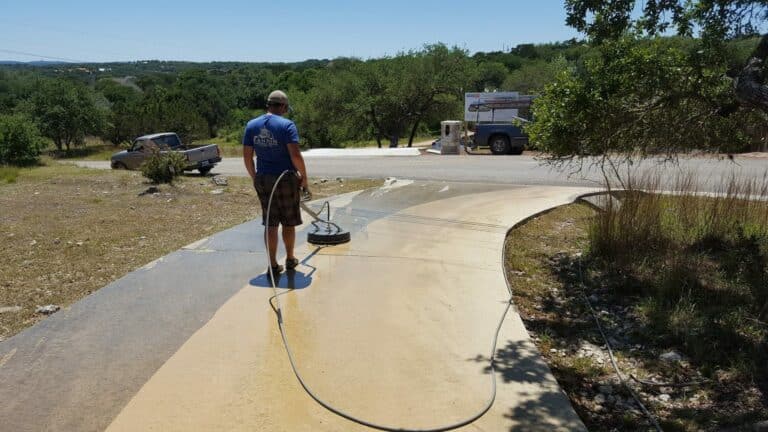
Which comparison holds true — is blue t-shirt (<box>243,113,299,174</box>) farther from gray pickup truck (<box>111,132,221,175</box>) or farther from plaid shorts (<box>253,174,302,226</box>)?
gray pickup truck (<box>111,132,221,175</box>)

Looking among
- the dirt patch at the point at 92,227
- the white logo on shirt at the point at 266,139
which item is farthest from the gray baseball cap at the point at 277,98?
the dirt patch at the point at 92,227

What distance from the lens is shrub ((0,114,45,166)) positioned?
24.3 metres

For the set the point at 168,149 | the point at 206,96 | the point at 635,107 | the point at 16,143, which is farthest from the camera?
the point at 206,96

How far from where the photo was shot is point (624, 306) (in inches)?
213

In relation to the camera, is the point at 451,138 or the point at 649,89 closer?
the point at 649,89

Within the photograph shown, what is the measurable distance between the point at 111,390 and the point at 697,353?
4067mm

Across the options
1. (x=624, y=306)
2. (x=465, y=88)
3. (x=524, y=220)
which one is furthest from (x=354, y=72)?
(x=624, y=306)

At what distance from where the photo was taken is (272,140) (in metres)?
4.95

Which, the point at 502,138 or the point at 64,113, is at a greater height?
the point at 64,113

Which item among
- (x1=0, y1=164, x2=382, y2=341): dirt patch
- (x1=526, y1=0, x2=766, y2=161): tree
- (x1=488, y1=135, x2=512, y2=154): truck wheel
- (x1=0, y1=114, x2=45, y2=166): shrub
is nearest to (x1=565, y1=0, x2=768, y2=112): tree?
(x1=526, y1=0, x2=766, y2=161): tree

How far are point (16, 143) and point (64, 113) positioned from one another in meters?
25.2

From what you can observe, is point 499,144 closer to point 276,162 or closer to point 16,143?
point 276,162

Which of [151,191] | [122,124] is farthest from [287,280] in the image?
[122,124]

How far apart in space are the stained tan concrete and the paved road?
7047mm
